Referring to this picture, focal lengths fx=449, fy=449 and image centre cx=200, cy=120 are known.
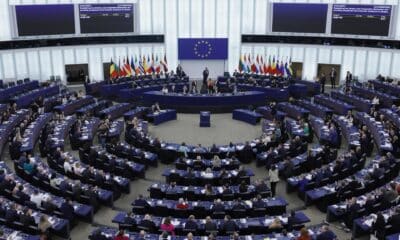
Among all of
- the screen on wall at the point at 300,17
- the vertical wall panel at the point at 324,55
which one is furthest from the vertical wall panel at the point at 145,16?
the vertical wall panel at the point at 324,55

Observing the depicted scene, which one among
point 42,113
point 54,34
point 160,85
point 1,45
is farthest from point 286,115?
point 1,45

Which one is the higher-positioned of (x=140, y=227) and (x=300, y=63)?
(x=300, y=63)

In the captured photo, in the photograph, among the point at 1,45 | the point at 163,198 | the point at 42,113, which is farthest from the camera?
the point at 1,45

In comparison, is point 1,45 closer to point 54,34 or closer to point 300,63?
point 54,34

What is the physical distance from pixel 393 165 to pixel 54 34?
97.0ft

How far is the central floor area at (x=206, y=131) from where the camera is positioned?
91.8 feet

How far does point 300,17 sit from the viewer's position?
3956 cm

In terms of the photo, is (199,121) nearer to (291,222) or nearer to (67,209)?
(67,209)

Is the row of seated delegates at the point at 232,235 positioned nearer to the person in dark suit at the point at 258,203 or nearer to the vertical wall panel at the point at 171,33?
the person in dark suit at the point at 258,203

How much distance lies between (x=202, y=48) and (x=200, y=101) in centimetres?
978

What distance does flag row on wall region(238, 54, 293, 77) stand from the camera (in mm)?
38469

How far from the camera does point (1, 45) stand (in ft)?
122

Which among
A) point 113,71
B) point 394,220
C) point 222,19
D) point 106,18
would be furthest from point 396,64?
point 394,220

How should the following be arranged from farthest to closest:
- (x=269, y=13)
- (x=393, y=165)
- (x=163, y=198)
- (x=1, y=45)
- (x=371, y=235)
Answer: (x=269, y=13) → (x=1, y=45) → (x=393, y=165) → (x=163, y=198) → (x=371, y=235)
